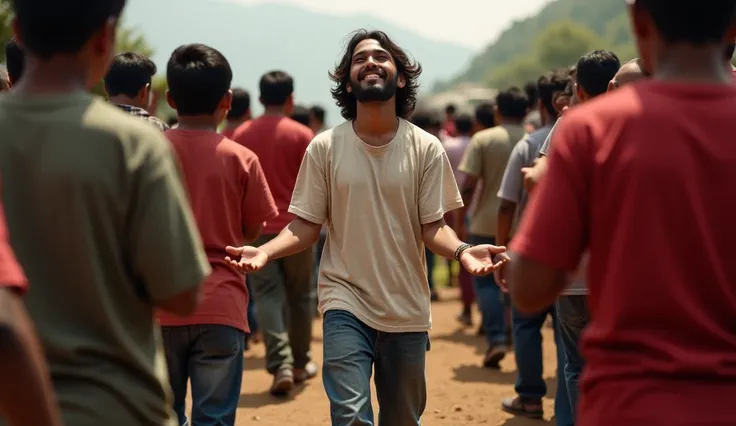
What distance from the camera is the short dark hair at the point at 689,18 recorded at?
293 cm

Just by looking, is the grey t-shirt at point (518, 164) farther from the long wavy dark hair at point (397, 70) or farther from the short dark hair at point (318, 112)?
the short dark hair at point (318, 112)

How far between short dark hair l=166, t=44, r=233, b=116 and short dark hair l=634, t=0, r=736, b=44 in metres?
3.04

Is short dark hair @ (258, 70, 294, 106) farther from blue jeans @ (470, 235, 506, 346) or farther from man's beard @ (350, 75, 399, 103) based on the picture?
man's beard @ (350, 75, 399, 103)

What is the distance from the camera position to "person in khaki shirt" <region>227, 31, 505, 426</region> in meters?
5.49

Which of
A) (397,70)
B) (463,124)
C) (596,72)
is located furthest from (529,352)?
(463,124)

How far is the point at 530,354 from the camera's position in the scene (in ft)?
27.3

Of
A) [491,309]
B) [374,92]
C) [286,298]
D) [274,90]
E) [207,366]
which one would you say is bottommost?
[491,309]

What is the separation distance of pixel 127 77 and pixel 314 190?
130 centimetres

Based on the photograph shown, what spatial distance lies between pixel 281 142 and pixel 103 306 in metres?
6.97

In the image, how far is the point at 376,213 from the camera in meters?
5.63

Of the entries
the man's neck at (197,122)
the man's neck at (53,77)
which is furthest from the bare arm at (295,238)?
the man's neck at (53,77)

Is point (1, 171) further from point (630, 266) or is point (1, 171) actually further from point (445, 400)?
point (445, 400)

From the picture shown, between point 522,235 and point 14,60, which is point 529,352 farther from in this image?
point 522,235

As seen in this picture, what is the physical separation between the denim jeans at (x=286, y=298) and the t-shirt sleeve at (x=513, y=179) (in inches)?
94.5
